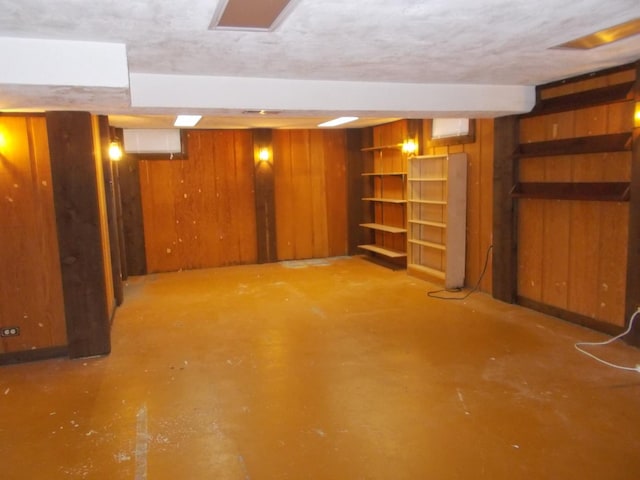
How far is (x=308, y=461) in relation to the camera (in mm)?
2605

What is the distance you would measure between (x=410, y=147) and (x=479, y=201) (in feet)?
5.07

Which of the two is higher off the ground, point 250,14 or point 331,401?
point 250,14

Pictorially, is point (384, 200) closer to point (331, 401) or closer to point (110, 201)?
point (110, 201)

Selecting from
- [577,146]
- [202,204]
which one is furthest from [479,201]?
[202,204]

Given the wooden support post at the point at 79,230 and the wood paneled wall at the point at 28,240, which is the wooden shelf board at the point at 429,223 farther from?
the wood paneled wall at the point at 28,240

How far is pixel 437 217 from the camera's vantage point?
22.0 ft

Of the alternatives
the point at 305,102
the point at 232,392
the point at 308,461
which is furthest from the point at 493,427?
the point at 305,102

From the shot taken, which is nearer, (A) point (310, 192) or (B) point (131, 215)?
(B) point (131, 215)

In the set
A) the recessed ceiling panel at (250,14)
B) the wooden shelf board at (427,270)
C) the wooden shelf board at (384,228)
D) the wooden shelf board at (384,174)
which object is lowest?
the wooden shelf board at (427,270)

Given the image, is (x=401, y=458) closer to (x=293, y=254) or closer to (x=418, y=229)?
(x=418, y=229)

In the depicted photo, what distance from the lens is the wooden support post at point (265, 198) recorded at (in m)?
8.14

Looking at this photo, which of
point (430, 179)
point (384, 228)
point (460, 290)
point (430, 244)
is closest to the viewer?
point (460, 290)

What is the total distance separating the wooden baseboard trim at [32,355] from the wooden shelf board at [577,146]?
15.7 ft

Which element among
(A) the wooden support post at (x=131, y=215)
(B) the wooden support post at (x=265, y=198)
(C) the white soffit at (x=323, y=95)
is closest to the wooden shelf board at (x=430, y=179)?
(C) the white soffit at (x=323, y=95)
